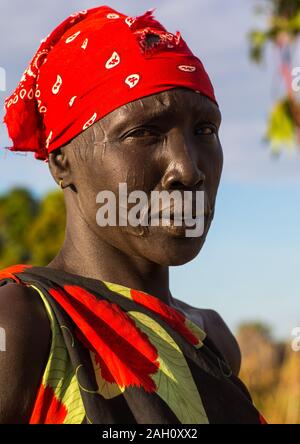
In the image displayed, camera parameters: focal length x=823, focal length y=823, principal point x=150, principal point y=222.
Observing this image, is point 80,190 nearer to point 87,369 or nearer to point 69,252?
point 69,252

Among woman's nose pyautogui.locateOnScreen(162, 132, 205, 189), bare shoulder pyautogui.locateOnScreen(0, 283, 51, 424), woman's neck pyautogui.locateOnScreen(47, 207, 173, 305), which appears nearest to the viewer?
bare shoulder pyautogui.locateOnScreen(0, 283, 51, 424)

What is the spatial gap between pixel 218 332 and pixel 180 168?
121cm

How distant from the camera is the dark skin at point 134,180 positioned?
2.61 metres

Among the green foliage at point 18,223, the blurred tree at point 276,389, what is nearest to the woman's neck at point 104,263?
the blurred tree at point 276,389

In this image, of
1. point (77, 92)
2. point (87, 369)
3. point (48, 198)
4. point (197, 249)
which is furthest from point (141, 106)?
point (48, 198)

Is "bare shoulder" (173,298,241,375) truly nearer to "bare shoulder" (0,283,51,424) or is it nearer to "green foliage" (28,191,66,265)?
"bare shoulder" (0,283,51,424)

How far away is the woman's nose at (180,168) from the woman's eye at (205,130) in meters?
0.13

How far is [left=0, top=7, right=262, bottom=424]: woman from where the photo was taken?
92.8 inches

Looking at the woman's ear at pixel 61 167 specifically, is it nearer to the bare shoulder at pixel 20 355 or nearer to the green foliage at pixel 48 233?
the bare shoulder at pixel 20 355

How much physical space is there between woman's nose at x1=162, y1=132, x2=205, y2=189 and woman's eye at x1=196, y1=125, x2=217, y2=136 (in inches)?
5.3

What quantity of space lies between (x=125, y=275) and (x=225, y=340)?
0.97m

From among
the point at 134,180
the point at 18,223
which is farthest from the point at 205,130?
the point at 18,223

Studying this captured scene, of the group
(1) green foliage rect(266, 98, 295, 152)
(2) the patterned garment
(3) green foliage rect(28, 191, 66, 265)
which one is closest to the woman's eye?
(2) the patterned garment
